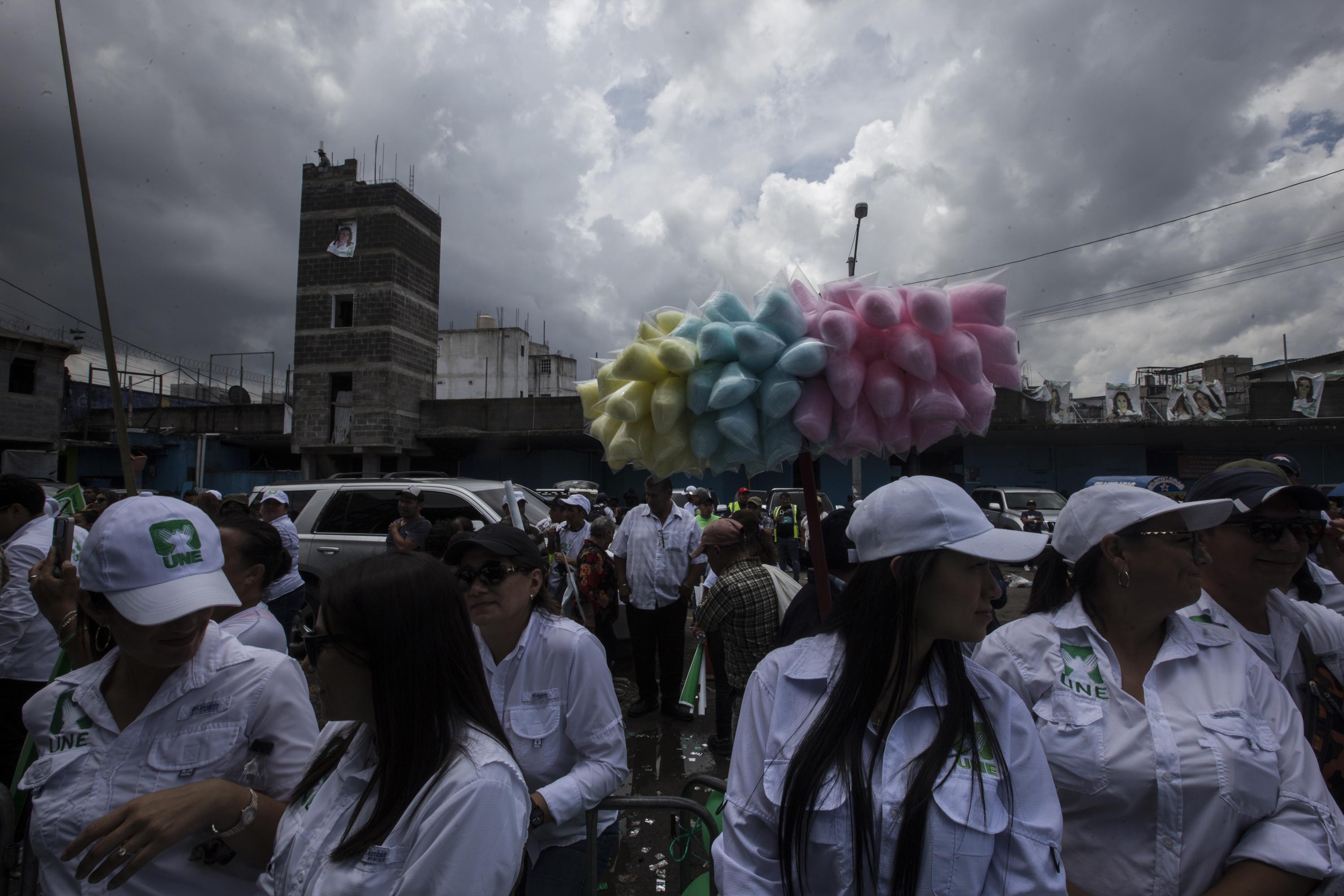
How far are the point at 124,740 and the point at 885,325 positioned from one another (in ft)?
7.28

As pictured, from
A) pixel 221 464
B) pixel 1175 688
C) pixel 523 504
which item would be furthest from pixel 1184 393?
pixel 221 464

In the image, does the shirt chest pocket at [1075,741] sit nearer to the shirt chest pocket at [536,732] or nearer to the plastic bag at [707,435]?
the plastic bag at [707,435]

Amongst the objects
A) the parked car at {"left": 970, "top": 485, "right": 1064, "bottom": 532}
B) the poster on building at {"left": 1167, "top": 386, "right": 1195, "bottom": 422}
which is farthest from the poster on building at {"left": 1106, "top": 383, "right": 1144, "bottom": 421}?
the parked car at {"left": 970, "top": 485, "right": 1064, "bottom": 532}

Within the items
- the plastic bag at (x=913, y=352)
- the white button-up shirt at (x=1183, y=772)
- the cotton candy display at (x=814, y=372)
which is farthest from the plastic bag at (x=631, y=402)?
the white button-up shirt at (x=1183, y=772)

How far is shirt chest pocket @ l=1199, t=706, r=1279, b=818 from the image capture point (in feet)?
5.09

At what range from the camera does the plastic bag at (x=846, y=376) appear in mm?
1973

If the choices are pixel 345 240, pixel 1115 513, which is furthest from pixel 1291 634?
pixel 345 240

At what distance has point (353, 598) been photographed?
137cm

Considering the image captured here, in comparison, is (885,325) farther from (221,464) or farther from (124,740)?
(221,464)

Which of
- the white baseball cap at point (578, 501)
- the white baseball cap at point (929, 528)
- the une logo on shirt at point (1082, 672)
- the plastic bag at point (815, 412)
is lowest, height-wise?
the une logo on shirt at point (1082, 672)

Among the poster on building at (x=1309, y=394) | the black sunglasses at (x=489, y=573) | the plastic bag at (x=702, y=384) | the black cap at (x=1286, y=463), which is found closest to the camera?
the plastic bag at (x=702, y=384)

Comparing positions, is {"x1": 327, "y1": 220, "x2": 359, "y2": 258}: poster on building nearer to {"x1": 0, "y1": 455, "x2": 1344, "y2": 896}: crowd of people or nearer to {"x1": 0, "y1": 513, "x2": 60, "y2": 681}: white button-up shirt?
{"x1": 0, "y1": 513, "x2": 60, "y2": 681}: white button-up shirt

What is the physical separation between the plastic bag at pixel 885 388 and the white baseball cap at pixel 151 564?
5.93ft

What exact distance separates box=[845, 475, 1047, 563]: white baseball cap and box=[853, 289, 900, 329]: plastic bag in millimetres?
580
